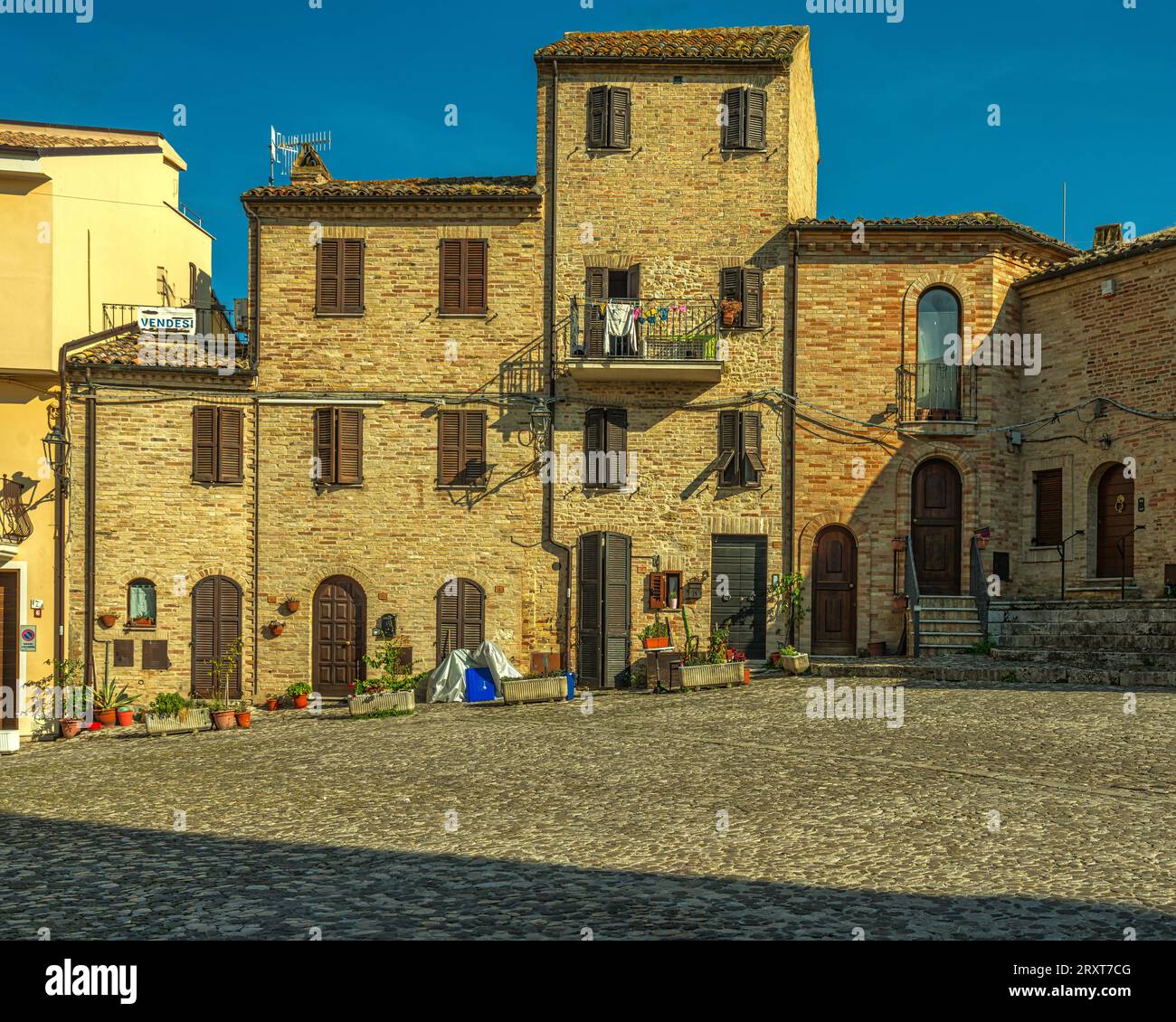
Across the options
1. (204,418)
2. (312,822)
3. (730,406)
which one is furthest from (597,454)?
(312,822)

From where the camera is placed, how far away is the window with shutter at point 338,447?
72.0 feet

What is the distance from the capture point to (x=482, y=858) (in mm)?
8617

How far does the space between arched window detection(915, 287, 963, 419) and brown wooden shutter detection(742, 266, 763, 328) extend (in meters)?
3.10

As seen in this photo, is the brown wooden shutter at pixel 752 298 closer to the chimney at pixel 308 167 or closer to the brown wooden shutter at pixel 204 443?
the chimney at pixel 308 167

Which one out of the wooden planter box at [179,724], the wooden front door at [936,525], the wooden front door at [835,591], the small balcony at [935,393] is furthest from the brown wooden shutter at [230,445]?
the wooden front door at [936,525]

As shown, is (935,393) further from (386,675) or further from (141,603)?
(141,603)

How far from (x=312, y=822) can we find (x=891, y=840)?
5043mm

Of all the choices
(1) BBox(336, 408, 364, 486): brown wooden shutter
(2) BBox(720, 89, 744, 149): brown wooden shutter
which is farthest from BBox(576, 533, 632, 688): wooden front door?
(2) BBox(720, 89, 744, 149): brown wooden shutter

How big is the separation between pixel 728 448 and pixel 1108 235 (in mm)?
9351

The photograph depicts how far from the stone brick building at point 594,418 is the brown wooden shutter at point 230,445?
7 centimetres

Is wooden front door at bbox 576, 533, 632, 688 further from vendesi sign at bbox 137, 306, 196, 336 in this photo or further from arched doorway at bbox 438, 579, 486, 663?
vendesi sign at bbox 137, 306, 196, 336

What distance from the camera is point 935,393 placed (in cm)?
2186

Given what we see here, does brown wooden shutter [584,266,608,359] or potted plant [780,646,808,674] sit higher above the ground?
brown wooden shutter [584,266,608,359]

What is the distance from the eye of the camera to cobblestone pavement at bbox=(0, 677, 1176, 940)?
700 cm
